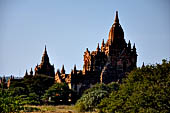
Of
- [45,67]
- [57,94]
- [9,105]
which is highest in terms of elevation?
[45,67]

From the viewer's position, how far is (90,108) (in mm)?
33875

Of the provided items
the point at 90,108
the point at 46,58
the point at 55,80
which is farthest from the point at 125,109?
the point at 46,58

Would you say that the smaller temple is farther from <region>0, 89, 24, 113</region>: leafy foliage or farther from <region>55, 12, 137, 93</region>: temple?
<region>0, 89, 24, 113</region>: leafy foliage

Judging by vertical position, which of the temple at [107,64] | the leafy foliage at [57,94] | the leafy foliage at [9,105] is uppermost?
the temple at [107,64]

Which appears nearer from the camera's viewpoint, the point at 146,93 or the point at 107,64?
the point at 146,93

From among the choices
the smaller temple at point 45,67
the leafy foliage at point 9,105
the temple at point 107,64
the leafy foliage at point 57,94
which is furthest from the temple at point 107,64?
the leafy foliage at point 9,105

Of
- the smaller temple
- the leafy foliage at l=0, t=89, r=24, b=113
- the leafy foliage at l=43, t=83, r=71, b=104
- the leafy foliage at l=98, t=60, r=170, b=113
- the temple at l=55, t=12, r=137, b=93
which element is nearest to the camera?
the leafy foliage at l=0, t=89, r=24, b=113

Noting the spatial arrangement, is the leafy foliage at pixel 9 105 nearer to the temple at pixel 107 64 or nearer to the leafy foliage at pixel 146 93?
the leafy foliage at pixel 146 93

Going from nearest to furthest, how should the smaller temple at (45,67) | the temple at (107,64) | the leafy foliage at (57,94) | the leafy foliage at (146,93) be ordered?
the leafy foliage at (146,93) → the leafy foliage at (57,94) → the temple at (107,64) → the smaller temple at (45,67)

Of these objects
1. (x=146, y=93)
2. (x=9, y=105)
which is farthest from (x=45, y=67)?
(x=9, y=105)

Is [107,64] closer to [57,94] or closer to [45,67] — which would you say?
[57,94]

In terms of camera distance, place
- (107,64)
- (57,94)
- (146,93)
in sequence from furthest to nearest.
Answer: (107,64) → (57,94) → (146,93)

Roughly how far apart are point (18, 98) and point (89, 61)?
133ft

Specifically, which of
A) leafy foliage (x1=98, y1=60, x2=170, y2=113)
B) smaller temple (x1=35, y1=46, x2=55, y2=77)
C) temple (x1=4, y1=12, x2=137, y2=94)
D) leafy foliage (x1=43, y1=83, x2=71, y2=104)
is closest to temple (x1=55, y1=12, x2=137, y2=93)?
temple (x1=4, y1=12, x2=137, y2=94)
